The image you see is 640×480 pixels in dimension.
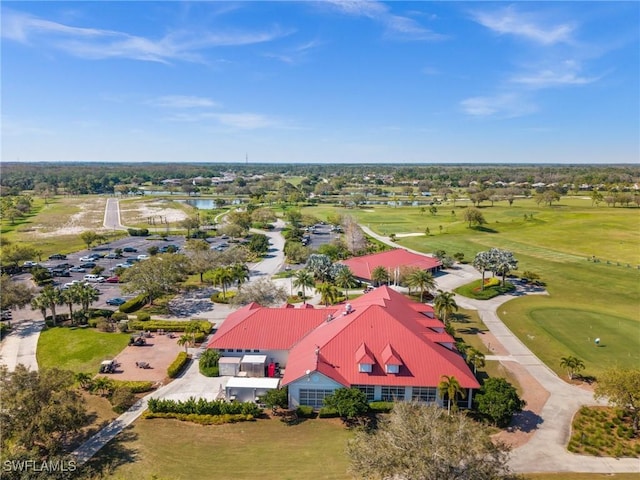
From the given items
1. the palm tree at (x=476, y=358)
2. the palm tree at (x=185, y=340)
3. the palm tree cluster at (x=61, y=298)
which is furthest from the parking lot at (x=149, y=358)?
the palm tree at (x=476, y=358)

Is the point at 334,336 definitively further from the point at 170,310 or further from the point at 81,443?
the point at 170,310

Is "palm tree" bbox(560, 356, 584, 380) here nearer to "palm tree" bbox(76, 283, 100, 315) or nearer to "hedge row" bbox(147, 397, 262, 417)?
"hedge row" bbox(147, 397, 262, 417)

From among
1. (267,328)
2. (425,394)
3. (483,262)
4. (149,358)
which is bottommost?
(149,358)

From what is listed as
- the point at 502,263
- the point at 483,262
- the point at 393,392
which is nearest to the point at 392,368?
the point at 393,392

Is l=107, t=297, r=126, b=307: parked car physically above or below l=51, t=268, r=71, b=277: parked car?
below

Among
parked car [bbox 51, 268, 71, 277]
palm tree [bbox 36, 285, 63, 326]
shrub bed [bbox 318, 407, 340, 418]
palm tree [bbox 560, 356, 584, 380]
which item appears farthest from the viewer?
parked car [bbox 51, 268, 71, 277]

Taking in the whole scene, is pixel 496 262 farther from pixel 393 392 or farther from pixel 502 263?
pixel 393 392

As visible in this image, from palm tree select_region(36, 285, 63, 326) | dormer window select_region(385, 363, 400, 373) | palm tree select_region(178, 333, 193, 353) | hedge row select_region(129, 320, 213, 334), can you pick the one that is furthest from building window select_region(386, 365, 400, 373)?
palm tree select_region(36, 285, 63, 326)
